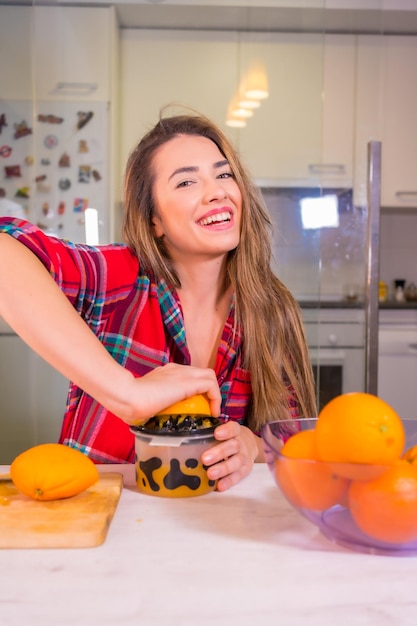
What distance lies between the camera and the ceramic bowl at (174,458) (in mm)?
766

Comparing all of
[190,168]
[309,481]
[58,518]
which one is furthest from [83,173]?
[309,481]

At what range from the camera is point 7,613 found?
490mm

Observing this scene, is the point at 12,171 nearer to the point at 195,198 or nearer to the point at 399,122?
the point at 195,198

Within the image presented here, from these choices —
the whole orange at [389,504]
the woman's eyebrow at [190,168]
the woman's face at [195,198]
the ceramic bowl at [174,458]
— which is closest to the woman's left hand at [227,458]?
the ceramic bowl at [174,458]

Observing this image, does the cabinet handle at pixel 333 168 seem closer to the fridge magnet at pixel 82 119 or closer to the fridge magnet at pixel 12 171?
the fridge magnet at pixel 82 119

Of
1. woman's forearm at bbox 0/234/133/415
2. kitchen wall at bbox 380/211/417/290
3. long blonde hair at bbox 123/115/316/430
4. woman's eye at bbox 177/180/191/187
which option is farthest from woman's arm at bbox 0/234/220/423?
kitchen wall at bbox 380/211/417/290

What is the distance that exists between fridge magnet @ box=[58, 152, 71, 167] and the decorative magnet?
0.05m

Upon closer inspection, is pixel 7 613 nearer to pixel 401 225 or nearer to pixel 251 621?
pixel 251 621

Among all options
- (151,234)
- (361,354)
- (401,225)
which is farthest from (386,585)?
(401,225)

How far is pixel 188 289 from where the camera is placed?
4.85 feet

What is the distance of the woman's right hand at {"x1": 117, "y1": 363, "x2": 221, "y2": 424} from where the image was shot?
2.63ft

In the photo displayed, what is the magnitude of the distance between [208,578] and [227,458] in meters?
0.27

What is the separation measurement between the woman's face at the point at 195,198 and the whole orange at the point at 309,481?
80cm

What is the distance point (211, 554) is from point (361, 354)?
2.31m
